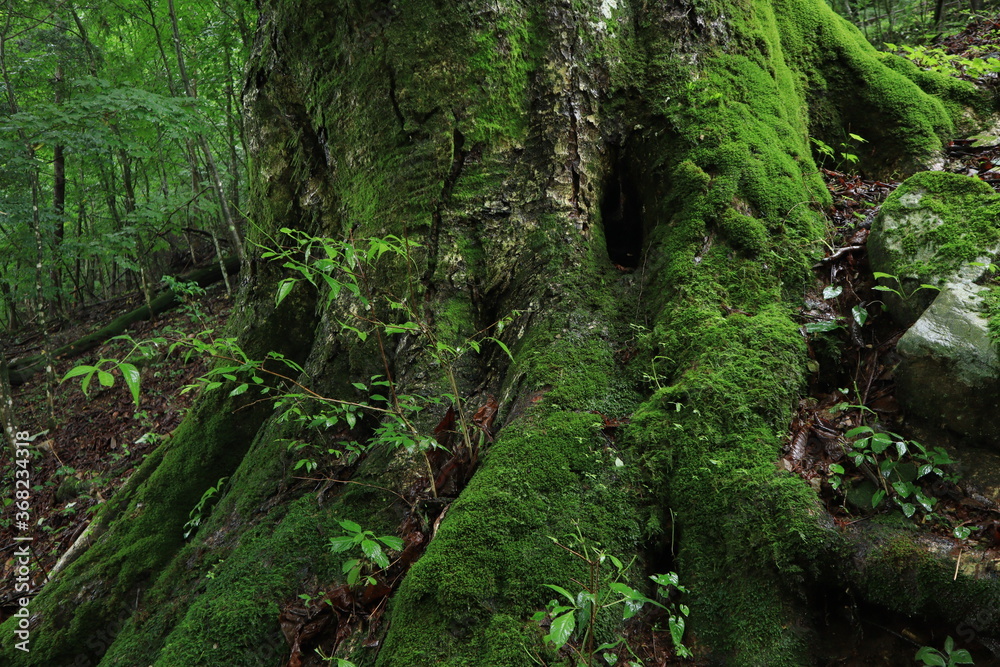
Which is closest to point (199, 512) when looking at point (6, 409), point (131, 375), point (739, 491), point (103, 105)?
point (131, 375)

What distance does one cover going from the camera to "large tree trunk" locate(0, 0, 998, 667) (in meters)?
2.11

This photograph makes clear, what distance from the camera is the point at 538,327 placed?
3094mm

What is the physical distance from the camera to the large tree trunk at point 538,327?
6.93 ft

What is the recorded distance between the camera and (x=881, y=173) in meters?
4.12

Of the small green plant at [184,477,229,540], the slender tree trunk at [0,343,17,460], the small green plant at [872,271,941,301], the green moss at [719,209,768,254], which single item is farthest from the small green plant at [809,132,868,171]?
the slender tree trunk at [0,343,17,460]

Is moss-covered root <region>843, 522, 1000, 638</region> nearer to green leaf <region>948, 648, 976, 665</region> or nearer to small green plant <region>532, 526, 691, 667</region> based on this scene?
green leaf <region>948, 648, 976, 665</region>

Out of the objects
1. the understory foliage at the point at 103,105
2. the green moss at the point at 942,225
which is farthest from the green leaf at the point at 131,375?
the understory foliage at the point at 103,105

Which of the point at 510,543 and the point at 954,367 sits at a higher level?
the point at 954,367

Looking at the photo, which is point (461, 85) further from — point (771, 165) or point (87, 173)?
point (87, 173)

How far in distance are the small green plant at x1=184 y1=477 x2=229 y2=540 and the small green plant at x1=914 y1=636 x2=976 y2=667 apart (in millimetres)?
3707

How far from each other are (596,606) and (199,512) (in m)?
3.12

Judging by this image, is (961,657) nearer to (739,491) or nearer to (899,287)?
(739,491)

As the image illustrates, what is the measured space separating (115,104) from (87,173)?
8.23 meters

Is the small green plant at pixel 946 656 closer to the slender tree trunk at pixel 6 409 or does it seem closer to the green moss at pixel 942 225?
the green moss at pixel 942 225
